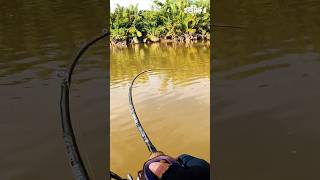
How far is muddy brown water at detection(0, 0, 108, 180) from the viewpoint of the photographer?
2365 millimetres

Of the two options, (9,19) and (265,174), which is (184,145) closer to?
(265,174)

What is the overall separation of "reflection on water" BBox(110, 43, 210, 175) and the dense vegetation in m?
2.75

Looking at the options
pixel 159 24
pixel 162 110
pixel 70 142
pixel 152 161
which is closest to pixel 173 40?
pixel 159 24

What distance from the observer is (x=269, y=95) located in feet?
10.9

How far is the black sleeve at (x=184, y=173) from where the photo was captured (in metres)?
1.68

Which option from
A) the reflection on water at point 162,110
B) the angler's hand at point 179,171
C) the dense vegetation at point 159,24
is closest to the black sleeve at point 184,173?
the angler's hand at point 179,171

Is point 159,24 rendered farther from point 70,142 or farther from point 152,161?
point 70,142

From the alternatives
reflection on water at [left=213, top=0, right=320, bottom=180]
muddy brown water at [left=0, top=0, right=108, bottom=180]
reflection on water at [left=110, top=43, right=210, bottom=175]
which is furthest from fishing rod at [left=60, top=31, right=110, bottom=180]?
reflection on water at [left=110, top=43, right=210, bottom=175]

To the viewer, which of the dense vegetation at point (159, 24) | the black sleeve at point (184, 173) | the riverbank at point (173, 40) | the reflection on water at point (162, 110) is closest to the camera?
the black sleeve at point (184, 173)

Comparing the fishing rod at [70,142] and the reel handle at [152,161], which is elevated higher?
the fishing rod at [70,142]

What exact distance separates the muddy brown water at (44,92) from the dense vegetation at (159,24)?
412 centimetres

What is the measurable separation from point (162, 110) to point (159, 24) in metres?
7.04

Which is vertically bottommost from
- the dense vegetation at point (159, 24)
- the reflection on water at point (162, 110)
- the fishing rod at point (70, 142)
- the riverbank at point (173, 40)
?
the reflection on water at point (162, 110)

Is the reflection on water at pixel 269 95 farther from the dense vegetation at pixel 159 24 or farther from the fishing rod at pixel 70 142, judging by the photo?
the dense vegetation at pixel 159 24
